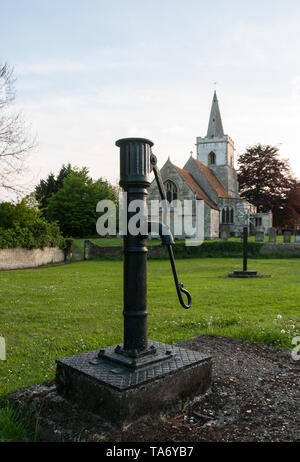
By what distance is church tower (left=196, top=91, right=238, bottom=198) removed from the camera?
48000 millimetres

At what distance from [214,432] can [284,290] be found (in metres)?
8.40

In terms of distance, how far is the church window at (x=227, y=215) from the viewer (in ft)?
137

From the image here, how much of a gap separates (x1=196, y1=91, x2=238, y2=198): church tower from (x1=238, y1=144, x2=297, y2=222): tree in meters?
2.42

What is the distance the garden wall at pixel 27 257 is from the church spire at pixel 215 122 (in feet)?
111

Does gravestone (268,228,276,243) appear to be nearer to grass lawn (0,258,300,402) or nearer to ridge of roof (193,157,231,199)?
ridge of roof (193,157,231,199)

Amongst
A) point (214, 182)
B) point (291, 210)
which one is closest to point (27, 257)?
point (214, 182)

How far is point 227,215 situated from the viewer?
138ft

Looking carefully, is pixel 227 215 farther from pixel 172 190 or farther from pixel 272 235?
pixel 272 235

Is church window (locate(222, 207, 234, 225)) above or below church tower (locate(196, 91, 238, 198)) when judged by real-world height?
below

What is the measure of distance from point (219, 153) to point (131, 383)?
162 feet

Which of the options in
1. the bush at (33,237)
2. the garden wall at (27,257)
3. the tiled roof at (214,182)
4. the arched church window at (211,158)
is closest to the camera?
the garden wall at (27,257)

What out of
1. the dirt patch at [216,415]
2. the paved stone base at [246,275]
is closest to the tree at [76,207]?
the paved stone base at [246,275]
